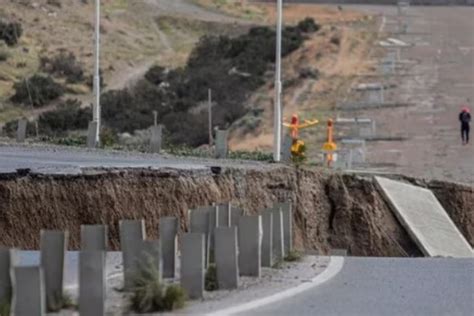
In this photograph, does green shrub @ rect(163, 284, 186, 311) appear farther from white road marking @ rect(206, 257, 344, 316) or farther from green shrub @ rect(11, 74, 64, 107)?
green shrub @ rect(11, 74, 64, 107)

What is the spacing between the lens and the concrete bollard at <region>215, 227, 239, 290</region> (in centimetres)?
1578

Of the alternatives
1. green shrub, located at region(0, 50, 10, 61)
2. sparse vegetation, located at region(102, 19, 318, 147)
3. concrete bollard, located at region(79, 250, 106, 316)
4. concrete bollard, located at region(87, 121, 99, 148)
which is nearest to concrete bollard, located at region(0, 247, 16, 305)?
concrete bollard, located at region(79, 250, 106, 316)

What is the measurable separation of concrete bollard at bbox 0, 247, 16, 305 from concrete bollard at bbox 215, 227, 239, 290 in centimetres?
235

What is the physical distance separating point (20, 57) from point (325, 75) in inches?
529

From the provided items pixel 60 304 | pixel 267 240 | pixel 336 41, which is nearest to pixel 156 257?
pixel 60 304

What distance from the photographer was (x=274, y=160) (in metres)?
34.3

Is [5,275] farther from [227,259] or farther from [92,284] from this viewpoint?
[227,259]

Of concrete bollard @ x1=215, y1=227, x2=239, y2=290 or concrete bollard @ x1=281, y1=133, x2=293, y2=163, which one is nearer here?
concrete bollard @ x1=215, y1=227, x2=239, y2=290

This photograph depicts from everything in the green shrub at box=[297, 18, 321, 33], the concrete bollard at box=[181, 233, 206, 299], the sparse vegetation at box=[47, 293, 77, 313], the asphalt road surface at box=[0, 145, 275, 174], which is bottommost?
the sparse vegetation at box=[47, 293, 77, 313]

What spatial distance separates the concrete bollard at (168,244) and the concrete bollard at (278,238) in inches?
79.7

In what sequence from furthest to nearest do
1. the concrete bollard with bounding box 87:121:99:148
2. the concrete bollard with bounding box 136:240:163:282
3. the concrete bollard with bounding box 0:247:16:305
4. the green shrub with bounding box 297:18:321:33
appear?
1. the green shrub with bounding box 297:18:321:33
2. the concrete bollard with bounding box 87:121:99:148
3. the concrete bollard with bounding box 136:240:163:282
4. the concrete bollard with bounding box 0:247:16:305

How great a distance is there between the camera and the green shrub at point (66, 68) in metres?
65.4

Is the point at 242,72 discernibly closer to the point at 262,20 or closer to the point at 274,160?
the point at 262,20

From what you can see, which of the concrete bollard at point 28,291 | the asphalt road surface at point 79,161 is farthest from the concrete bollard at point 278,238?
the asphalt road surface at point 79,161
